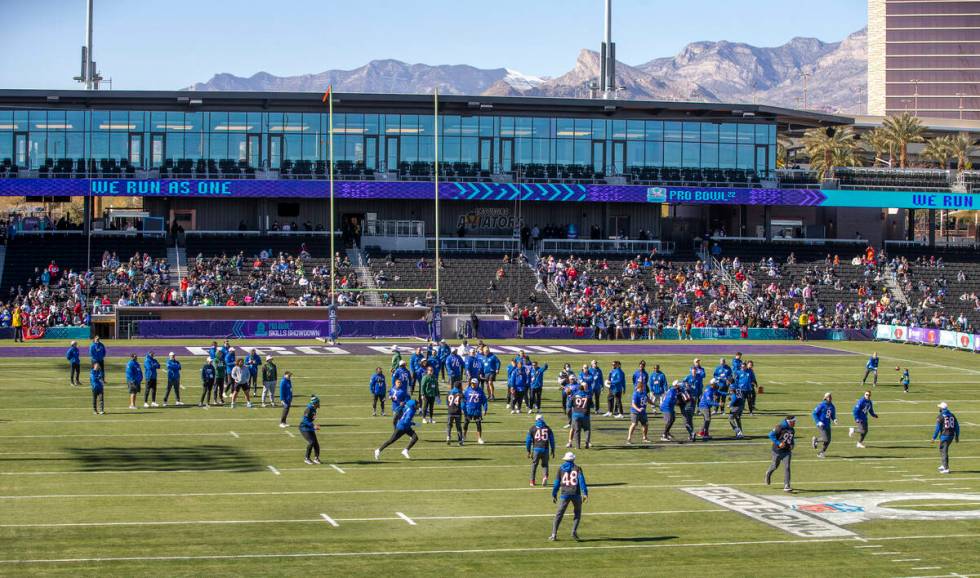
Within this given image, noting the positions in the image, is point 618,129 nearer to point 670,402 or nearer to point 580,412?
point 670,402


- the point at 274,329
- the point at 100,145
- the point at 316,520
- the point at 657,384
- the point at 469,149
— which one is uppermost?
the point at 469,149

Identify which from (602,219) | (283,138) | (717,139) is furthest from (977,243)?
(283,138)

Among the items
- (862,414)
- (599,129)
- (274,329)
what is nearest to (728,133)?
(599,129)

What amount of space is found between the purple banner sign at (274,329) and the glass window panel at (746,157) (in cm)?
3004

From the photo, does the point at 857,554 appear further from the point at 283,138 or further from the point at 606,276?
the point at 283,138

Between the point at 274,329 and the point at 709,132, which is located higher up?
the point at 709,132

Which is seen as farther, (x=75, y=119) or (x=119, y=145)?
(x=119, y=145)

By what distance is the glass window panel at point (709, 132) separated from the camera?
82125 millimetres

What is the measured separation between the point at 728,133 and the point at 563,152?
36.1 ft

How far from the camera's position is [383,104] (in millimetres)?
77500

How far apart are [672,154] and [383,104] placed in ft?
60.1

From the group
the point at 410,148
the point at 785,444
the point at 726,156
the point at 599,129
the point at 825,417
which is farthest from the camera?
the point at 726,156

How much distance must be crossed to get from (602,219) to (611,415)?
46737 mm

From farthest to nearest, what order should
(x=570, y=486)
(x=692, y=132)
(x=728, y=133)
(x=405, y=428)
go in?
1. (x=728, y=133)
2. (x=692, y=132)
3. (x=405, y=428)
4. (x=570, y=486)
